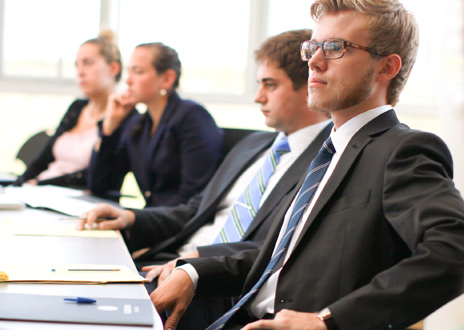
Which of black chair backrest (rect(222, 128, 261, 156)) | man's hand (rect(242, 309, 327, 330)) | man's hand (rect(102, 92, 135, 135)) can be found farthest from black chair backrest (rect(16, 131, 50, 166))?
man's hand (rect(242, 309, 327, 330))

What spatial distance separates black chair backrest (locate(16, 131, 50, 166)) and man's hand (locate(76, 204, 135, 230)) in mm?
1869

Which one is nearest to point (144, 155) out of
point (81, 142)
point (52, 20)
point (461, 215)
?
point (81, 142)

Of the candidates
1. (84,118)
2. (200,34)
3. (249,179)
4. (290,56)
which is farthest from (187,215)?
(200,34)

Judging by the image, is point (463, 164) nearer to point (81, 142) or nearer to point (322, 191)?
point (322, 191)

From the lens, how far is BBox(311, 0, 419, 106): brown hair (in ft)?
5.04

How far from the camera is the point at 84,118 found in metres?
3.96

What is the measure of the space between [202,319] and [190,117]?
141 cm

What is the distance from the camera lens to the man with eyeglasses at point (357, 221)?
122cm

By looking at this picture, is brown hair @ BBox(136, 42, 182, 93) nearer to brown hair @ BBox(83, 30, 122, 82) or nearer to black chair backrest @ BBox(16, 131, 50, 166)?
brown hair @ BBox(83, 30, 122, 82)

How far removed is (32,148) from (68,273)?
2733 millimetres

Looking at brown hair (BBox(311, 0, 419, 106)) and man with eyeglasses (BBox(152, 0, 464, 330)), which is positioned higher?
brown hair (BBox(311, 0, 419, 106))

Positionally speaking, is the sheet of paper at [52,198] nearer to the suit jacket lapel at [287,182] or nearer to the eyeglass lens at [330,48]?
the suit jacket lapel at [287,182]

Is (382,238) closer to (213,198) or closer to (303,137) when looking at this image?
(303,137)

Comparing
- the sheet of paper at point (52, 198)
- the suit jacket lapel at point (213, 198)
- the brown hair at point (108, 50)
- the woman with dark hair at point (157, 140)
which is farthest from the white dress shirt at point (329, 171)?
the brown hair at point (108, 50)
